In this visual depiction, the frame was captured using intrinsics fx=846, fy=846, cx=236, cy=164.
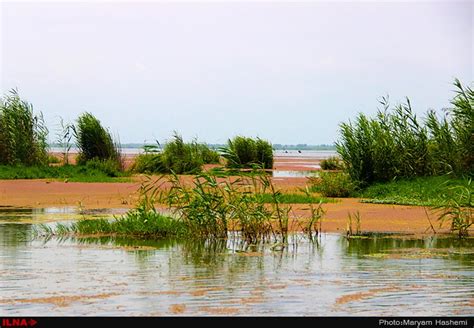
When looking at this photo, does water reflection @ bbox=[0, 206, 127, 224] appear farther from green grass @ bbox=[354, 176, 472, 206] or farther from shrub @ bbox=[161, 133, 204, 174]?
shrub @ bbox=[161, 133, 204, 174]

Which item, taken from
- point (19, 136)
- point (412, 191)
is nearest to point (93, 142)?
point (19, 136)

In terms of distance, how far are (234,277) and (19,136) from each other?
21.5 m

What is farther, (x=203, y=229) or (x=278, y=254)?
(x=203, y=229)

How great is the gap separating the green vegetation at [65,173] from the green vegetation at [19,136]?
0.69 m

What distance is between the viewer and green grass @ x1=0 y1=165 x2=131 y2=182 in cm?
2741

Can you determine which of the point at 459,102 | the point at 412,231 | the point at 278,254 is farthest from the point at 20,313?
the point at 459,102

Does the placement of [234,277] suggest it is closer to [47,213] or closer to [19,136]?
[47,213]

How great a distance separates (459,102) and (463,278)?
11.6 m

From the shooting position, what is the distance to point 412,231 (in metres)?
14.6

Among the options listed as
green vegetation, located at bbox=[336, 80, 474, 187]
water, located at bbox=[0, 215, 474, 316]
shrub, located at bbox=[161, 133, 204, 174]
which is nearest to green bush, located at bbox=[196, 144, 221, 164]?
shrub, located at bbox=[161, 133, 204, 174]

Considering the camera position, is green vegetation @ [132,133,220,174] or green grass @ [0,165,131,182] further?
green vegetation @ [132,133,220,174]

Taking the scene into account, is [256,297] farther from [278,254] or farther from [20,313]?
[278,254]

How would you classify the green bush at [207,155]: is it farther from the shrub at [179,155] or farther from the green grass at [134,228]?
the green grass at [134,228]

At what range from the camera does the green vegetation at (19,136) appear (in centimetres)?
2948
